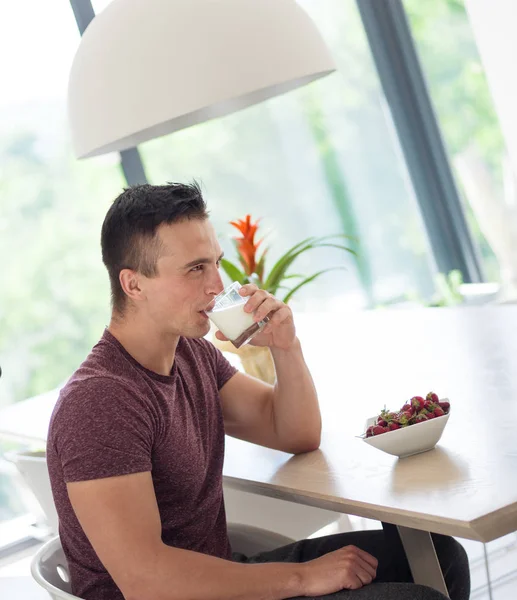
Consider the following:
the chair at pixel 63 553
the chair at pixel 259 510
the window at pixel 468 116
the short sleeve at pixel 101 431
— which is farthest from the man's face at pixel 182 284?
the window at pixel 468 116

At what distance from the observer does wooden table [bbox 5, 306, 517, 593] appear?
132 cm

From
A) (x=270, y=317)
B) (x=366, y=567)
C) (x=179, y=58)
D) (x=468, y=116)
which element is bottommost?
(x=366, y=567)

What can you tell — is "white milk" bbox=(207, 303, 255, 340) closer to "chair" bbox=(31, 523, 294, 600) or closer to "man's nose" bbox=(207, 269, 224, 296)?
"man's nose" bbox=(207, 269, 224, 296)

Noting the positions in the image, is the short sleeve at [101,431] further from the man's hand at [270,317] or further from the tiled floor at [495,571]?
the tiled floor at [495,571]

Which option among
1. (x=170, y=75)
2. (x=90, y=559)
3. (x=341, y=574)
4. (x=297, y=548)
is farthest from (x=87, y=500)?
(x=170, y=75)

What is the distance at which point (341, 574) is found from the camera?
1.47 metres

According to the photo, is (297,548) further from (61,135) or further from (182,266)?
(61,135)

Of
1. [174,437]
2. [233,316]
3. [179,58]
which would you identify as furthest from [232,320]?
[179,58]

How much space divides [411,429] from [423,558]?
0.73 ft

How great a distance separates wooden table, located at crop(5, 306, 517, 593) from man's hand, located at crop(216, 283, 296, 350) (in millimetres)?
213

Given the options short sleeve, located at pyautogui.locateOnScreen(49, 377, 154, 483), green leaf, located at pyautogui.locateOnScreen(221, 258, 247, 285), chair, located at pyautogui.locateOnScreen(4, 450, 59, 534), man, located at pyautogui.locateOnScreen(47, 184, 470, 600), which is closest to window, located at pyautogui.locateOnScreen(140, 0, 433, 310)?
green leaf, located at pyautogui.locateOnScreen(221, 258, 247, 285)

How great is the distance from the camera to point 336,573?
1.48m

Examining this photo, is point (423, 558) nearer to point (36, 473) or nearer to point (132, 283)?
point (132, 283)

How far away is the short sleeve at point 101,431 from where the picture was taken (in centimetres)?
145
